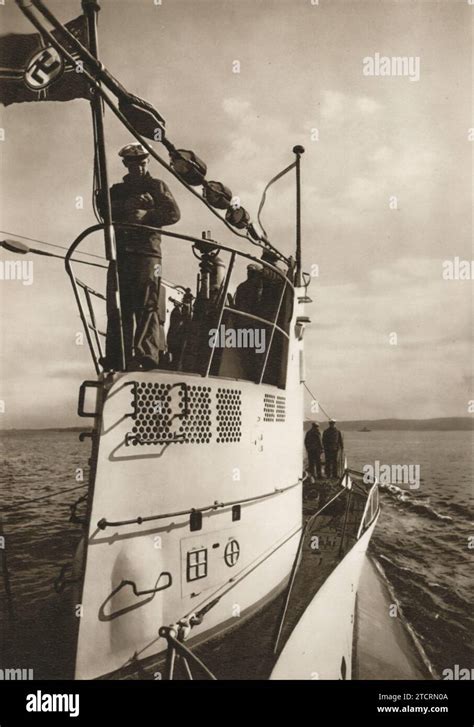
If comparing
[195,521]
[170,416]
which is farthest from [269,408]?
[170,416]

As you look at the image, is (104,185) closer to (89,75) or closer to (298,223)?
(89,75)

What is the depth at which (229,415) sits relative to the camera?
4688 millimetres

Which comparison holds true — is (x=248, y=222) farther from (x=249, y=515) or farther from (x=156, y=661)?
(x=156, y=661)

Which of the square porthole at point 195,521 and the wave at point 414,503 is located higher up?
the square porthole at point 195,521

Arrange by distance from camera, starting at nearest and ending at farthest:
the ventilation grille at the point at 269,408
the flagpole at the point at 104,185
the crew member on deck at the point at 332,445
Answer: the flagpole at the point at 104,185 → the ventilation grille at the point at 269,408 → the crew member on deck at the point at 332,445

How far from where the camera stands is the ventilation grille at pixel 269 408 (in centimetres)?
546

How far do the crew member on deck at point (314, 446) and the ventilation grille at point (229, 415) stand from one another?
6455 mm

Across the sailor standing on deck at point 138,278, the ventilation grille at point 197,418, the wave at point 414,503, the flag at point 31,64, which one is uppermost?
the flag at point 31,64

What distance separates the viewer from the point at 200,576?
14.2ft

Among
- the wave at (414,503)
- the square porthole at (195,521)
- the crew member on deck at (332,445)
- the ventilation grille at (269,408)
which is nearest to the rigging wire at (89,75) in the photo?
the ventilation grille at (269,408)

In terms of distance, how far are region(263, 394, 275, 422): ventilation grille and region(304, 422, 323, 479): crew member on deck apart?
5.53 metres

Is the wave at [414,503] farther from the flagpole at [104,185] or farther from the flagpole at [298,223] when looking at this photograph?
the flagpole at [104,185]
